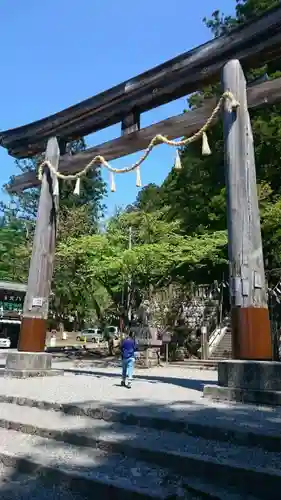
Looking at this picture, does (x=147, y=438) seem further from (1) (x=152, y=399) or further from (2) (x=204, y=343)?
(2) (x=204, y=343)

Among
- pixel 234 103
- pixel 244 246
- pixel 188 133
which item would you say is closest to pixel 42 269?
pixel 188 133

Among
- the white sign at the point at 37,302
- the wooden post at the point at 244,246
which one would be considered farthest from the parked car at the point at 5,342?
the wooden post at the point at 244,246

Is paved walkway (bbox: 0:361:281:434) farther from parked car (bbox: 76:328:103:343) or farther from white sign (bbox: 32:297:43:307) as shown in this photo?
parked car (bbox: 76:328:103:343)

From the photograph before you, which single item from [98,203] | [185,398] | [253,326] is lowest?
[185,398]

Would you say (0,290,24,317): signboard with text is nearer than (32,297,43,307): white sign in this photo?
No

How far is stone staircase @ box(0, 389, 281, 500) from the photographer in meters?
3.69

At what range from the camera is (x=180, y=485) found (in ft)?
12.4

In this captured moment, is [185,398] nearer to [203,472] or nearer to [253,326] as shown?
[253,326]

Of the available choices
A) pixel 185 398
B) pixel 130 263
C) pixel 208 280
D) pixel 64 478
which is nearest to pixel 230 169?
pixel 185 398

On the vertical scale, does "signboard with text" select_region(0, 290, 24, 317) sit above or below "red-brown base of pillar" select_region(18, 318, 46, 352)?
above

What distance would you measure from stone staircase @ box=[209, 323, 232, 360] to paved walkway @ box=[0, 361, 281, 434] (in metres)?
11.1

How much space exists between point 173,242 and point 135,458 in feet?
48.4

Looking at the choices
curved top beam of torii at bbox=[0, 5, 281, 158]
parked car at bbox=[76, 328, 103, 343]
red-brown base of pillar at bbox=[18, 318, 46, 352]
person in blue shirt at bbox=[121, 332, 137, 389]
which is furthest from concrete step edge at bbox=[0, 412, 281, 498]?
parked car at bbox=[76, 328, 103, 343]

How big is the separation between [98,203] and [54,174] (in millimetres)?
29149
